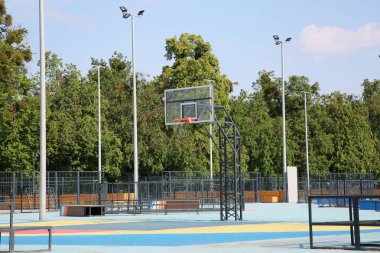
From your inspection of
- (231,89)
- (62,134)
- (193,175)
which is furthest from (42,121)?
(231,89)

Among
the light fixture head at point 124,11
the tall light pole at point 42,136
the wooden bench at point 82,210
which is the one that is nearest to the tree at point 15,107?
the light fixture head at point 124,11

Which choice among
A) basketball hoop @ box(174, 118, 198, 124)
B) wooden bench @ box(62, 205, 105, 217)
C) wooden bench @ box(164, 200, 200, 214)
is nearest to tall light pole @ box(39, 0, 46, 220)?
wooden bench @ box(62, 205, 105, 217)

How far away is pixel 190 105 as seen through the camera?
3434cm

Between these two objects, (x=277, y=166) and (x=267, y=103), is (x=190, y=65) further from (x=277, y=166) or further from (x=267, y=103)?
(x=267, y=103)

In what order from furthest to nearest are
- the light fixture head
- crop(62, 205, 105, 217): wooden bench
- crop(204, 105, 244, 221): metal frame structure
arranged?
the light fixture head
crop(62, 205, 105, 217): wooden bench
crop(204, 105, 244, 221): metal frame structure

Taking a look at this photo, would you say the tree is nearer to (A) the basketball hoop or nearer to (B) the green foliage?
(B) the green foliage

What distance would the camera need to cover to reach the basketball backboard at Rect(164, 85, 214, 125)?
33.9 meters

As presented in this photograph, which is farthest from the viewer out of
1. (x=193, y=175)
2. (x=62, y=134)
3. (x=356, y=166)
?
(x=356, y=166)

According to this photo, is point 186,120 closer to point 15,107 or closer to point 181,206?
point 181,206

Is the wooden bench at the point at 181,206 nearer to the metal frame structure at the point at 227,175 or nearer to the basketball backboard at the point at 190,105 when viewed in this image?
the metal frame structure at the point at 227,175

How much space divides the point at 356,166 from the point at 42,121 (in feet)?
188

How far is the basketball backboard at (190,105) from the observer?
33906mm

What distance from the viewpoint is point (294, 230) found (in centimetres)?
2391

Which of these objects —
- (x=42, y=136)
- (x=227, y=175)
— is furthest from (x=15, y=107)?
(x=227, y=175)
